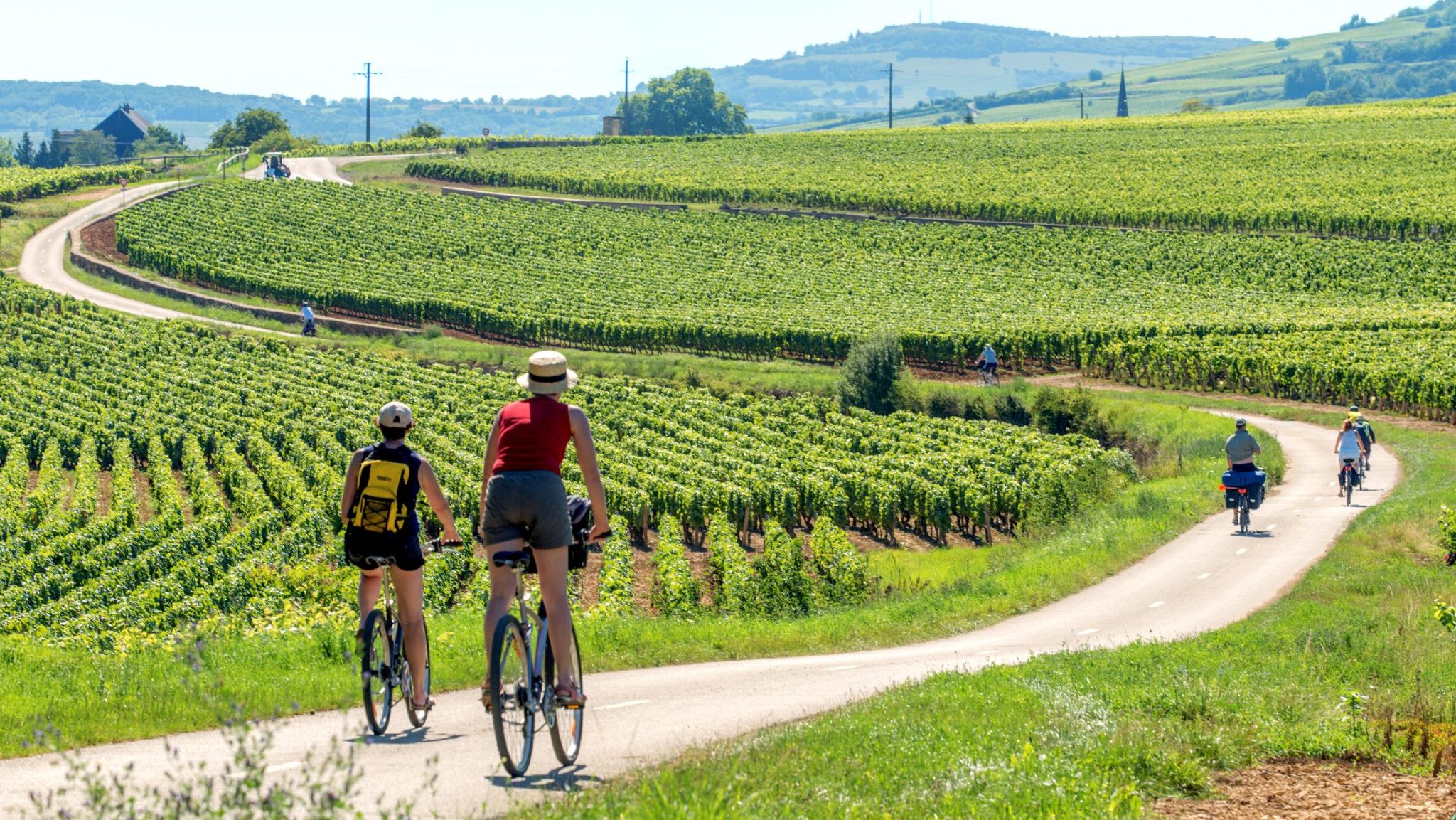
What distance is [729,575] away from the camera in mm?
24438

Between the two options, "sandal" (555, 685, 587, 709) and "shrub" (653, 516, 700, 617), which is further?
"shrub" (653, 516, 700, 617)

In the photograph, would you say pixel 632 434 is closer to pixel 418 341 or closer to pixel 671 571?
pixel 671 571

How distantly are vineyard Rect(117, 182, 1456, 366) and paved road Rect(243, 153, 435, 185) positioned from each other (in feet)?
35.2

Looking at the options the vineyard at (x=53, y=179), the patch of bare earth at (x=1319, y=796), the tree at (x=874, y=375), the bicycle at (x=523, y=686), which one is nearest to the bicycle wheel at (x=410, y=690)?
the bicycle at (x=523, y=686)

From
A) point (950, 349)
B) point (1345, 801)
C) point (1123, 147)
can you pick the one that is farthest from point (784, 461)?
point (1123, 147)

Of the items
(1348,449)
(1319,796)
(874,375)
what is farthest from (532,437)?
(874,375)

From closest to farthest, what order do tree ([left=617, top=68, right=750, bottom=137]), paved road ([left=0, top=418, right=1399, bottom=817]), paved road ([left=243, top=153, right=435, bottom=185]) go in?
1. paved road ([left=0, top=418, right=1399, bottom=817])
2. paved road ([left=243, top=153, right=435, bottom=185])
3. tree ([left=617, top=68, right=750, bottom=137])

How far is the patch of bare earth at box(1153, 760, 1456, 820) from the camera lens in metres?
9.37

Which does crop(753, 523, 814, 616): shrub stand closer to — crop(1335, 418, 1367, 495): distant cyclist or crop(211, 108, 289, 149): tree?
crop(1335, 418, 1367, 495): distant cyclist

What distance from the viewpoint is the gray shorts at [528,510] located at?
30.7 ft

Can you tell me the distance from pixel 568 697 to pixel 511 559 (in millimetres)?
877

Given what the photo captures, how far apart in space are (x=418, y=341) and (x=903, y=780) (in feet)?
194

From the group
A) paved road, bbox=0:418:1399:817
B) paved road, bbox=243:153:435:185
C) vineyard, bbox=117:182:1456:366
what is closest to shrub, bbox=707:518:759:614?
paved road, bbox=0:418:1399:817

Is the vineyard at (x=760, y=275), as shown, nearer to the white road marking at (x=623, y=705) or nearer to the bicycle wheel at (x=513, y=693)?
the white road marking at (x=623, y=705)
